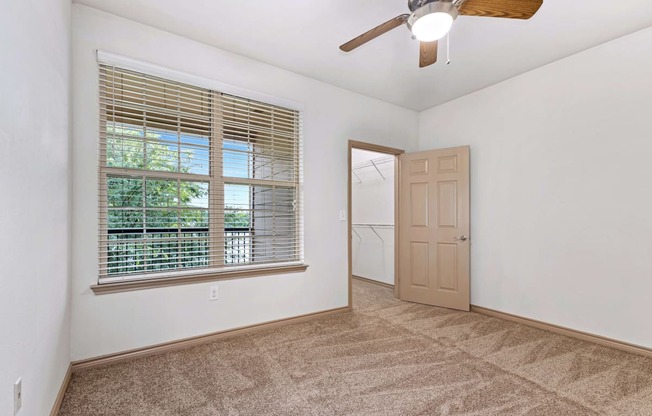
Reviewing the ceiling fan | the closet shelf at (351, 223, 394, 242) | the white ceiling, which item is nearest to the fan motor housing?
the ceiling fan

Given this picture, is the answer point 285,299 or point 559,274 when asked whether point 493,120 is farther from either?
point 285,299

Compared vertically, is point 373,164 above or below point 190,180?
above

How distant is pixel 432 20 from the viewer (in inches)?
67.6

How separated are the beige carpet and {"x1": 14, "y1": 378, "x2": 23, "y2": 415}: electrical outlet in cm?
68

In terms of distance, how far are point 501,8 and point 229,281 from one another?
2789 millimetres

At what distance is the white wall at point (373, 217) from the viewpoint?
4895mm

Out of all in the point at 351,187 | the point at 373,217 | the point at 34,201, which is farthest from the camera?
the point at 373,217

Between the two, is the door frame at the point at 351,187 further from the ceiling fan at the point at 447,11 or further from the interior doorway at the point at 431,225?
the ceiling fan at the point at 447,11

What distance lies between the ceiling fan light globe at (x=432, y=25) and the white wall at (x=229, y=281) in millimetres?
1717

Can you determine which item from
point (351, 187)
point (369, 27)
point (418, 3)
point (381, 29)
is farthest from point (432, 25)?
point (351, 187)

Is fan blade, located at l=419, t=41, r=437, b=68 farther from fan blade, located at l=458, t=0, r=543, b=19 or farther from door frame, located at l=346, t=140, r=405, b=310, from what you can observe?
door frame, located at l=346, t=140, r=405, b=310

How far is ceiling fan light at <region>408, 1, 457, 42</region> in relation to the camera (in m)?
1.67

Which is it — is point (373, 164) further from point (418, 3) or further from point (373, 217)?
point (418, 3)

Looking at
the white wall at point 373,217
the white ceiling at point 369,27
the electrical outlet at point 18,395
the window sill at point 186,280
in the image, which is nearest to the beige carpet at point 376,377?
the window sill at point 186,280
